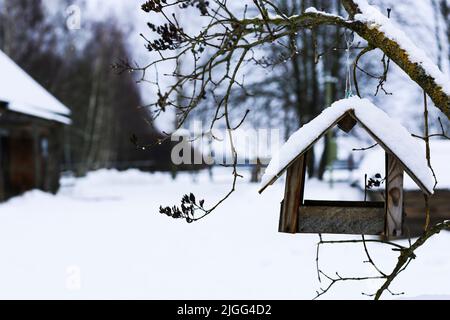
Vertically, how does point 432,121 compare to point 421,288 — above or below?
above

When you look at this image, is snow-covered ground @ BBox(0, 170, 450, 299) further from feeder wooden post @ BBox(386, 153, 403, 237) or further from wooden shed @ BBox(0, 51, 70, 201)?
wooden shed @ BBox(0, 51, 70, 201)

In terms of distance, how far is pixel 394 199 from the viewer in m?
2.58

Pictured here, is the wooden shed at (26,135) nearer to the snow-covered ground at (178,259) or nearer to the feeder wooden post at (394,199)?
the snow-covered ground at (178,259)

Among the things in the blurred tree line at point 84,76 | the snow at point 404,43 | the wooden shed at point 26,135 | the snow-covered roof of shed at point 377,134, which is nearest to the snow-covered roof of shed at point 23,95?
the wooden shed at point 26,135

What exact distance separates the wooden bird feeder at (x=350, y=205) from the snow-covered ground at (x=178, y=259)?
343 cm

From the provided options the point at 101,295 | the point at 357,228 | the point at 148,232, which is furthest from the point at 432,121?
the point at 357,228

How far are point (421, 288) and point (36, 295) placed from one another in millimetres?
4177

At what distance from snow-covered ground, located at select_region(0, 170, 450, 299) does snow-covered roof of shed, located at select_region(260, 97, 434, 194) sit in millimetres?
3610

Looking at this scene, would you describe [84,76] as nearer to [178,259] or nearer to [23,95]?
[23,95]

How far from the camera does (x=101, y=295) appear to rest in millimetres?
6211

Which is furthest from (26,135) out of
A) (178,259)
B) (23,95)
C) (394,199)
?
(394,199)

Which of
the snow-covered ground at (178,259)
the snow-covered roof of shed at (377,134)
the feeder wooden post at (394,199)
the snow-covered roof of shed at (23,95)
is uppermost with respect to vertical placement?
the snow-covered roof of shed at (23,95)

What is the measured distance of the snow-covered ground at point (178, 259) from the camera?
6.37 metres

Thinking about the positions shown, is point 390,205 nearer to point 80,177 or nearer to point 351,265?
point 351,265
